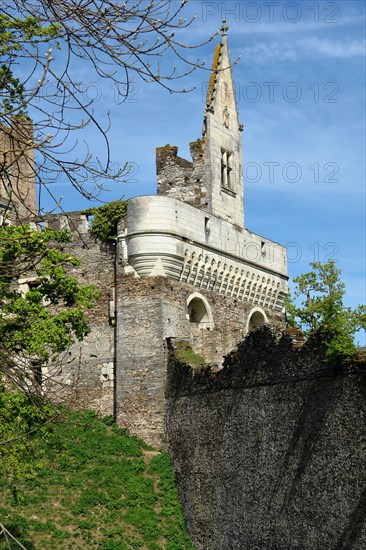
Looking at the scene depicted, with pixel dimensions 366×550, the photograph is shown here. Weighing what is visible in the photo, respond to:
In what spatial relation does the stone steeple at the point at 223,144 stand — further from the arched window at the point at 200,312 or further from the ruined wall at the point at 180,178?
the arched window at the point at 200,312

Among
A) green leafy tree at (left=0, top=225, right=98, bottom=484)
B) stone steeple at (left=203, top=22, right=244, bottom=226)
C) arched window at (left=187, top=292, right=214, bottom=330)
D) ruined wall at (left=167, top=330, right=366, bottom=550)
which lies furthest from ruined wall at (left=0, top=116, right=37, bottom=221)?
stone steeple at (left=203, top=22, right=244, bottom=226)

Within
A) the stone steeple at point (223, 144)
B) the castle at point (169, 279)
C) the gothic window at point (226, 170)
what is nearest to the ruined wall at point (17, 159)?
the castle at point (169, 279)

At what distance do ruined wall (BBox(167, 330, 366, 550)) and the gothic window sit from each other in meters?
7.74

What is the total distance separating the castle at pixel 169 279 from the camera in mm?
29391

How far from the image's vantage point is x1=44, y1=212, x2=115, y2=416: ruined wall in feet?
99.3

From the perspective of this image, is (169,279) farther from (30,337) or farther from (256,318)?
(30,337)

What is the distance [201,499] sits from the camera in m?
26.3

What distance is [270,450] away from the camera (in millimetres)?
23203

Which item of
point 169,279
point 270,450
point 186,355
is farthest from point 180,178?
point 270,450

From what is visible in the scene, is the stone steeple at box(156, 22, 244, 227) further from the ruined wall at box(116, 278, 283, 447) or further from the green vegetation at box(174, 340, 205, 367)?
the green vegetation at box(174, 340, 205, 367)

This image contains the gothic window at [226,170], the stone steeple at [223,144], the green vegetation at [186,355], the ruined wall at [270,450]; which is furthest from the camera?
the gothic window at [226,170]

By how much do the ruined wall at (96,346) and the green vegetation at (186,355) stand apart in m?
2.27

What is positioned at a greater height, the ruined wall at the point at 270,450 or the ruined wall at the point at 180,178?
the ruined wall at the point at 180,178

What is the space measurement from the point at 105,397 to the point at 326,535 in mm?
10795
